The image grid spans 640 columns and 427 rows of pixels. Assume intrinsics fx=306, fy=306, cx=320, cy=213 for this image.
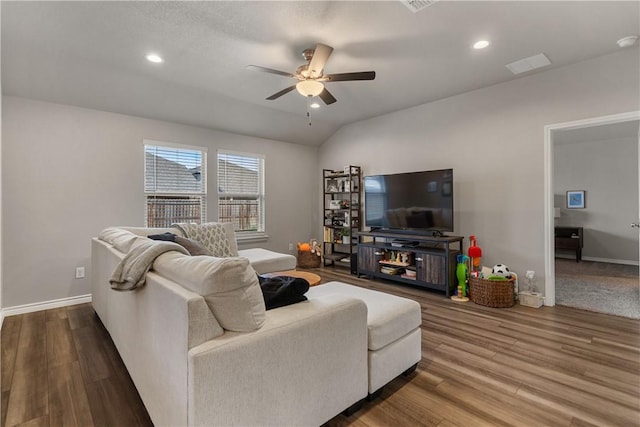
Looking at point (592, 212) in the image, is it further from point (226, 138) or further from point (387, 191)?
point (226, 138)

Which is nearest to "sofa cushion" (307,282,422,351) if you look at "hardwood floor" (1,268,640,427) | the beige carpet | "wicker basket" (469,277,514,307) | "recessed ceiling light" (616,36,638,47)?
"hardwood floor" (1,268,640,427)

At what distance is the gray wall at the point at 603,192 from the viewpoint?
5.76 m

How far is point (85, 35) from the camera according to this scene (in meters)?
2.63

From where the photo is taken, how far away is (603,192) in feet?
19.9

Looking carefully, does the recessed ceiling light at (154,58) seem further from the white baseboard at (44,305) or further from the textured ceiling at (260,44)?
the white baseboard at (44,305)

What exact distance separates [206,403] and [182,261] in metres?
0.63

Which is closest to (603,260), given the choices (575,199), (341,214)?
(575,199)

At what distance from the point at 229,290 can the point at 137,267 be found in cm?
68

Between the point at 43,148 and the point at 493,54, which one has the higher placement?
the point at 493,54

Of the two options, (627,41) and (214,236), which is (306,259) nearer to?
(214,236)

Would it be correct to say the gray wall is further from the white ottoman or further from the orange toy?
the white ottoman

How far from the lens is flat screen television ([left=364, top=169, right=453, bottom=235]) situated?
4.06 metres

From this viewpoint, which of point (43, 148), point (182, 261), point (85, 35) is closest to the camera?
point (182, 261)

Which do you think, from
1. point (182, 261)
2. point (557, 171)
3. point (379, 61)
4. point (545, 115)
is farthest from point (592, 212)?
point (182, 261)
